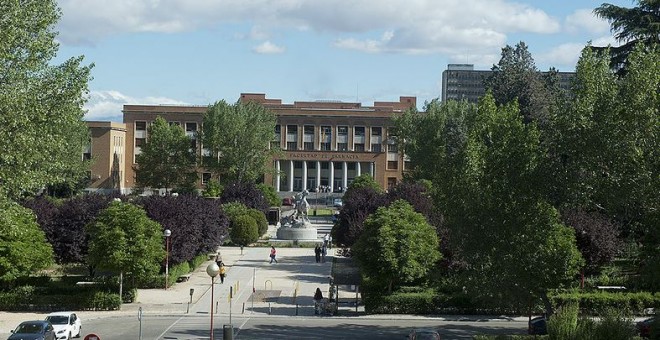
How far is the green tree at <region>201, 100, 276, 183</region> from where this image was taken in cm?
11500

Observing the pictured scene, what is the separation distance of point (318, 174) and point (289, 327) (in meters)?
106

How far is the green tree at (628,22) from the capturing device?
2240 inches

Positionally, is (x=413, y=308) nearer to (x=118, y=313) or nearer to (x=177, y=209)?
(x=118, y=313)

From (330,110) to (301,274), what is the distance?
86809 mm

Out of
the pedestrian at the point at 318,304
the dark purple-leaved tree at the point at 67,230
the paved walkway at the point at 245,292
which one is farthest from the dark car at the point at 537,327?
the dark purple-leaved tree at the point at 67,230

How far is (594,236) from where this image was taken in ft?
168

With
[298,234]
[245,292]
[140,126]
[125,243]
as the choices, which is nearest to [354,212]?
[245,292]

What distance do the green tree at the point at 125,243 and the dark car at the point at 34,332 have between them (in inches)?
471

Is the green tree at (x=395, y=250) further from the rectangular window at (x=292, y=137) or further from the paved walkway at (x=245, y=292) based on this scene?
the rectangular window at (x=292, y=137)

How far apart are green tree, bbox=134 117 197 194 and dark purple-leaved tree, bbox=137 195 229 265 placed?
5319 cm

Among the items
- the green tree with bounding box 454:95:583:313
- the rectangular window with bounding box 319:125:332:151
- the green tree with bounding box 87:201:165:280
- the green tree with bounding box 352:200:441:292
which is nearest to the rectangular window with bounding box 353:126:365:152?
the rectangular window with bounding box 319:125:332:151

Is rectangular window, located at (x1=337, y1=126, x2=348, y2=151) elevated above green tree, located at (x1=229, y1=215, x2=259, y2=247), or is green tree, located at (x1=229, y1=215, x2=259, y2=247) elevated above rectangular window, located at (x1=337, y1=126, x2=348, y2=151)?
rectangular window, located at (x1=337, y1=126, x2=348, y2=151)

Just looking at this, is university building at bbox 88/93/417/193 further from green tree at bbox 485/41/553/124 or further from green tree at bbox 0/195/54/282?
green tree at bbox 0/195/54/282

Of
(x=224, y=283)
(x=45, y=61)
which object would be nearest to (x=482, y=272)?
(x=45, y=61)
